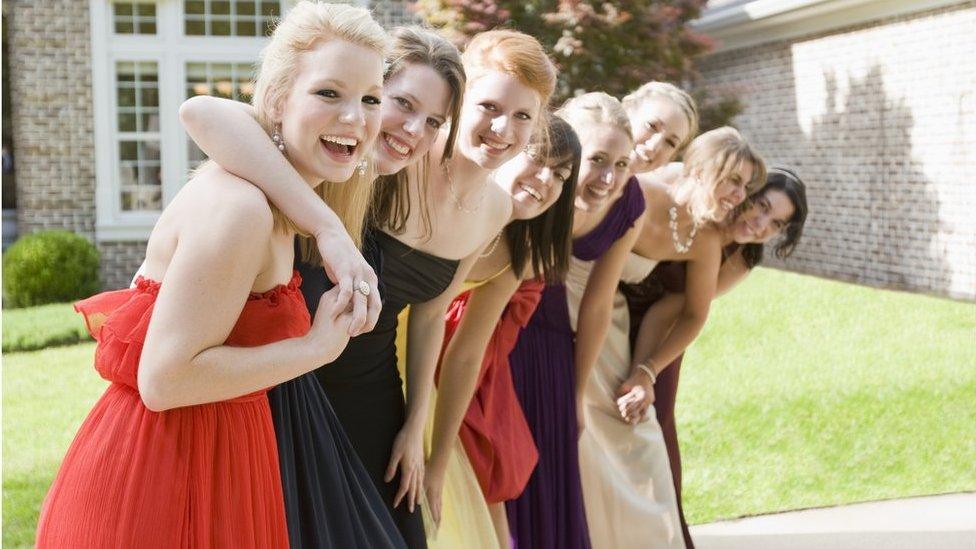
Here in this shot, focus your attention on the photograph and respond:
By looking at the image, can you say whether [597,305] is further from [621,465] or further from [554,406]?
[621,465]

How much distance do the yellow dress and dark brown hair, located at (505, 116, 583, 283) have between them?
9cm

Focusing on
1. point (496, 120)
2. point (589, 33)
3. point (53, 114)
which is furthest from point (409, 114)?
point (53, 114)

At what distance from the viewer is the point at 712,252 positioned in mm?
4406

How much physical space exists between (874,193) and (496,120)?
11.8 meters

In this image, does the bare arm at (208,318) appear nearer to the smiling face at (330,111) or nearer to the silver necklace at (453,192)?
the smiling face at (330,111)

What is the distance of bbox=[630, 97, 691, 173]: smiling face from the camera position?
438 cm

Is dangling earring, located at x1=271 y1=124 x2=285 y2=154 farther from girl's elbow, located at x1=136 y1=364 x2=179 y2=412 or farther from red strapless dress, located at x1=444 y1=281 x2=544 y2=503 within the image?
red strapless dress, located at x1=444 y1=281 x2=544 y2=503

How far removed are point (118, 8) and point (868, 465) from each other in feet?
38.5

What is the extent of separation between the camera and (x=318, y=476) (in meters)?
2.20

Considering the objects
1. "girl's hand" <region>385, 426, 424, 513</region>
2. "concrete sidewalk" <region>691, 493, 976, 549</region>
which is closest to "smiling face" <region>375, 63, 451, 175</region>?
"girl's hand" <region>385, 426, 424, 513</region>

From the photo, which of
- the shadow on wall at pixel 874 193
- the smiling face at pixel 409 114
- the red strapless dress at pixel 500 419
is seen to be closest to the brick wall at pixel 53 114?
the shadow on wall at pixel 874 193

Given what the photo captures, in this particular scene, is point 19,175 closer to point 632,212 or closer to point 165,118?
point 165,118

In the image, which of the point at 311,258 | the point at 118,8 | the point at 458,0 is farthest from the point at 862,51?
the point at 311,258

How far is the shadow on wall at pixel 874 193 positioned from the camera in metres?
12.9
